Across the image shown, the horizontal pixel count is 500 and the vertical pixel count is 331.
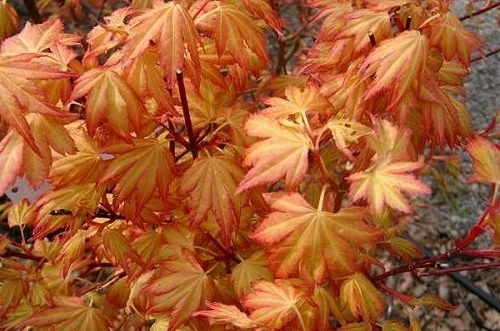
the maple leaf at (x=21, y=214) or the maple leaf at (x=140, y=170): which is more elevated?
the maple leaf at (x=140, y=170)

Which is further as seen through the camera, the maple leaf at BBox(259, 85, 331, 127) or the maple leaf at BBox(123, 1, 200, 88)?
the maple leaf at BBox(259, 85, 331, 127)

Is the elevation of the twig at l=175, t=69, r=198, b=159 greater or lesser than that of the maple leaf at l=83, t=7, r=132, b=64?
lesser

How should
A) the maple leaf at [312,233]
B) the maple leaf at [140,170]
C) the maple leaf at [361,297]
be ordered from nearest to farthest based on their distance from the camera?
the maple leaf at [312,233], the maple leaf at [140,170], the maple leaf at [361,297]

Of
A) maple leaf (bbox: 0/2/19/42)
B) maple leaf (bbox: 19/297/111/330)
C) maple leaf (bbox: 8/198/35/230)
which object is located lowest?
maple leaf (bbox: 8/198/35/230)

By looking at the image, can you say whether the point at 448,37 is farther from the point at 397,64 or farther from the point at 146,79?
the point at 146,79

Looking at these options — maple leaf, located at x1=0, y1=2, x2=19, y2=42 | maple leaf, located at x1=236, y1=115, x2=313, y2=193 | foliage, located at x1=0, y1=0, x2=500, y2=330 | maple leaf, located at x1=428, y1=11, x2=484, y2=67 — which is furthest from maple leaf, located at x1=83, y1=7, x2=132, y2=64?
maple leaf, located at x1=0, y1=2, x2=19, y2=42

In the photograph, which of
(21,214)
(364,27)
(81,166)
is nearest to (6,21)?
(21,214)

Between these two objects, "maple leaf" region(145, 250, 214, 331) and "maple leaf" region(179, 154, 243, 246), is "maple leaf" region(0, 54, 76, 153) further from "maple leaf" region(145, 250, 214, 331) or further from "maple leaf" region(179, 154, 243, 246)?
"maple leaf" region(145, 250, 214, 331)

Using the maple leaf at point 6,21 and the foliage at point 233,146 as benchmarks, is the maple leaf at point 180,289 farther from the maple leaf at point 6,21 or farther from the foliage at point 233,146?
the maple leaf at point 6,21

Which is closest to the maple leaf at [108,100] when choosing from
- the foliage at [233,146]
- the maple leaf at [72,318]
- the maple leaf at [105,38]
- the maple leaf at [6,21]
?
the foliage at [233,146]
